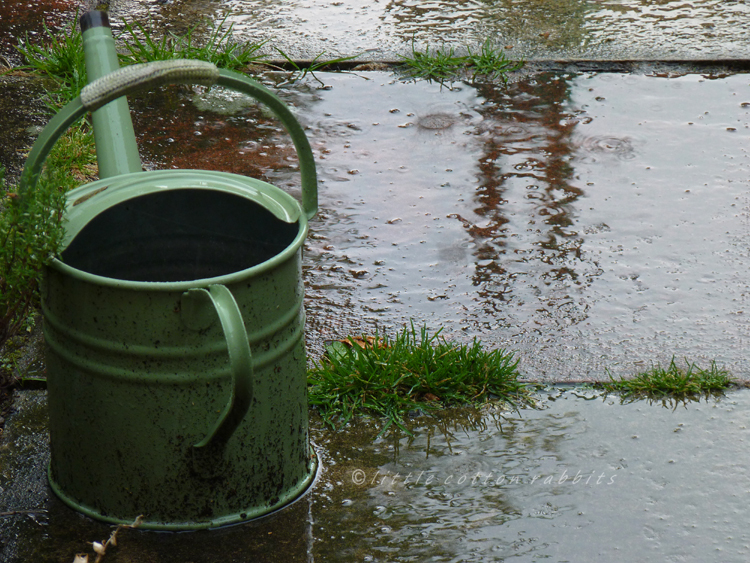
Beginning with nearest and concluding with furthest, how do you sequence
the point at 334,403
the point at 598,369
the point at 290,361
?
1. the point at 290,361
2. the point at 334,403
3. the point at 598,369

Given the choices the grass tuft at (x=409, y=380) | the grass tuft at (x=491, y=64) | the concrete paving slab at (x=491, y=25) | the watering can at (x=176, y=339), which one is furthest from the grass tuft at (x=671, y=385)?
the concrete paving slab at (x=491, y=25)

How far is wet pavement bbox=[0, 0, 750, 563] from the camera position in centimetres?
192

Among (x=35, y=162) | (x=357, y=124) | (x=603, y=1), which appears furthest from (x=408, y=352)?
(x=603, y=1)

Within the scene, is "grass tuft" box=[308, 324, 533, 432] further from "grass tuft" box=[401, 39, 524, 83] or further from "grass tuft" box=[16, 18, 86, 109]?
"grass tuft" box=[401, 39, 524, 83]

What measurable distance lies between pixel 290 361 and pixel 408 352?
1.84 ft

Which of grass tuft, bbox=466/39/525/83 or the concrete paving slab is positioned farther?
the concrete paving slab

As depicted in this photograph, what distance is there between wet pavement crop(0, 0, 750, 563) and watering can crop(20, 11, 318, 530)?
3.9 inches

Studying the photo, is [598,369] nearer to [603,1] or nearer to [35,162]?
[35,162]

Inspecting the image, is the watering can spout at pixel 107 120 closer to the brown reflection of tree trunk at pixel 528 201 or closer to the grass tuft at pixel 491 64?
the brown reflection of tree trunk at pixel 528 201

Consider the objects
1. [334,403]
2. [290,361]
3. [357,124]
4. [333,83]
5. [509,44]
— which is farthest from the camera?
[509,44]

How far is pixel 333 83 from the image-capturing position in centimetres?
427

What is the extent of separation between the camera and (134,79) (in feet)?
5.32

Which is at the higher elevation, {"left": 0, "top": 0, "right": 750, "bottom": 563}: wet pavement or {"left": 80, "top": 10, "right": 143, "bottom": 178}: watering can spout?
{"left": 80, "top": 10, "right": 143, "bottom": 178}: watering can spout

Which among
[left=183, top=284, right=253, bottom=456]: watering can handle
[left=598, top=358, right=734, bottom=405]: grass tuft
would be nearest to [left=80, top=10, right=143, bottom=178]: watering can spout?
[left=183, top=284, right=253, bottom=456]: watering can handle
